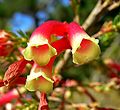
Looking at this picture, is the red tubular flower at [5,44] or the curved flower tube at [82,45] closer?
the curved flower tube at [82,45]

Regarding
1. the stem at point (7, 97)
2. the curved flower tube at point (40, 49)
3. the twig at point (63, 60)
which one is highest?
the curved flower tube at point (40, 49)

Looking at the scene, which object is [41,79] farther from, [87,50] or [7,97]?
[7,97]

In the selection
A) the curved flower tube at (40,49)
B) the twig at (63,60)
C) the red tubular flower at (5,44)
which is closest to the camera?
the curved flower tube at (40,49)

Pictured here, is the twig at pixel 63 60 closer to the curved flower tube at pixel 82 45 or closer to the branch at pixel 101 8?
the branch at pixel 101 8

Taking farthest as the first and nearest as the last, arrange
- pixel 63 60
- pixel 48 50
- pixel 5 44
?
pixel 63 60, pixel 5 44, pixel 48 50

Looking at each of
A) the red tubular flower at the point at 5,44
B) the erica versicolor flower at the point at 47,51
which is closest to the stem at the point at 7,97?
the red tubular flower at the point at 5,44

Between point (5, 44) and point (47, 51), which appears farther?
point (5, 44)

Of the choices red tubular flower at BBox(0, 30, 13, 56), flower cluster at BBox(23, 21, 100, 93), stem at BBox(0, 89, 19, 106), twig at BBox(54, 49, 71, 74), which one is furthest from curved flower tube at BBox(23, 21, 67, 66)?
stem at BBox(0, 89, 19, 106)

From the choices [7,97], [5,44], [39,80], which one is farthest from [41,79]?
[7,97]
